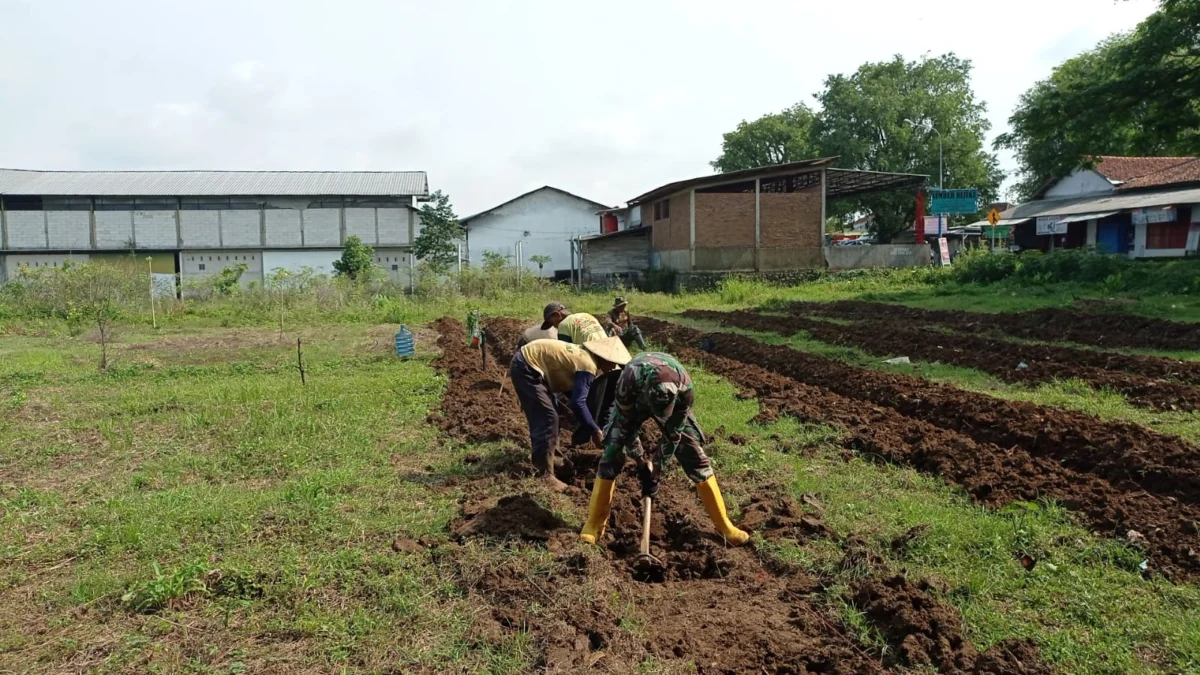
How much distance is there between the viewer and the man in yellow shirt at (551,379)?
20.2 ft

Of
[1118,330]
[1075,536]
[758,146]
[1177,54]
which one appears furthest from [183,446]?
[758,146]

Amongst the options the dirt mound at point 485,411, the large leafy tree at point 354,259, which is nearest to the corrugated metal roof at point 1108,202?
the dirt mound at point 485,411

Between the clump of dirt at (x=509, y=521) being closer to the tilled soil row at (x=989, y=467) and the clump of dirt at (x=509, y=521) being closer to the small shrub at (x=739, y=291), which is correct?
the tilled soil row at (x=989, y=467)

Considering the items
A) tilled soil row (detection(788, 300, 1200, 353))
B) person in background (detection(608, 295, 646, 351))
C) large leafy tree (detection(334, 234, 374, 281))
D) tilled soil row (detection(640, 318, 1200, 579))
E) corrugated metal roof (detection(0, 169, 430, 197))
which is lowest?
tilled soil row (detection(640, 318, 1200, 579))

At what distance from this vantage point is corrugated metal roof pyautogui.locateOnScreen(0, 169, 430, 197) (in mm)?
39812

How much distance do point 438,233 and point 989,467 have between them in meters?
35.6

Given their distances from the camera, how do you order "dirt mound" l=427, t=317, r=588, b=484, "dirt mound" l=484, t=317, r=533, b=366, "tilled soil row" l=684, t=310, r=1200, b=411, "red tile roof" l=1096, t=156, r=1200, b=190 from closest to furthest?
1. "dirt mound" l=427, t=317, r=588, b=484
2. "tilled soil row" l=684, t=310, r=1200, b=411
3. "dirt mound" l=484, t=317, r=533, b=366
4. "red tile roof" l=1096, t=156, r=1200, b=190

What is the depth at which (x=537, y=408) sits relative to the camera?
241 inches

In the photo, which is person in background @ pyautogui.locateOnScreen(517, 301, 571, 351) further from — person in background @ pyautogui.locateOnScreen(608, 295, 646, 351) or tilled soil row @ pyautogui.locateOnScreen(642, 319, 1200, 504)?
tilled soil row @ pyautogui.locateOnScreen(642, 319, 1200, 504)

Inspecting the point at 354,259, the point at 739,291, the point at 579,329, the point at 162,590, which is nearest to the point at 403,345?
the point at 579,329

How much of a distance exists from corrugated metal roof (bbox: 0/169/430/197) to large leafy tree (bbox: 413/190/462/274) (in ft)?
7.45

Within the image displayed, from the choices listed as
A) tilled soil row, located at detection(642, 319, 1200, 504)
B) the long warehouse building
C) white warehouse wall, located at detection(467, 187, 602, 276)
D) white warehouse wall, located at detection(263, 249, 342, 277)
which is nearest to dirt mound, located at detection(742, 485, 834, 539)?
tilled soil row, located at detection(642, 319, 1200, 504)

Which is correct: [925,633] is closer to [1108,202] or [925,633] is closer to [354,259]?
[354,259]

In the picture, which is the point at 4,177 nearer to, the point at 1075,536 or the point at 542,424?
the point at 542,424
